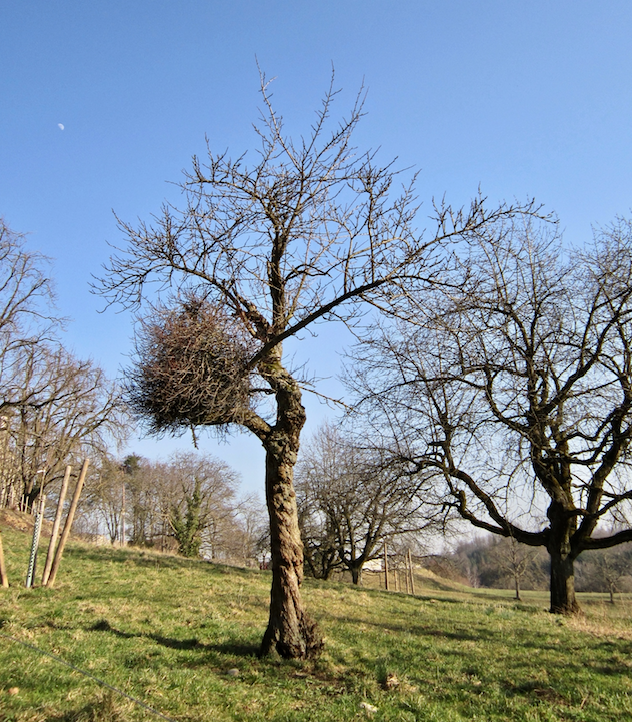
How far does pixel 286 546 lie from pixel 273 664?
4.41ft

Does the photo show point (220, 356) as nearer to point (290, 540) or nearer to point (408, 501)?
point (290, 540)

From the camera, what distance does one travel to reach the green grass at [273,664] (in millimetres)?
4422

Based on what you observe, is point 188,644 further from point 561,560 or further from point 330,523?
point 330,523

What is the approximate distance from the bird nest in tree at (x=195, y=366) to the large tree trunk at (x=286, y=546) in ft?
2.04

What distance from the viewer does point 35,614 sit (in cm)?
718

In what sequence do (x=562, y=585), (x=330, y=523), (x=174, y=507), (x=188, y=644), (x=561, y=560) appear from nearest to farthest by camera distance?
1. (x=188, y=644)
2. (x=562, y=585)
3. (x=561, y=560)
4. (x=330, y=523)
5. (x=174, y=507)

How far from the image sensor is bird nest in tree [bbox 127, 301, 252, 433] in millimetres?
6332

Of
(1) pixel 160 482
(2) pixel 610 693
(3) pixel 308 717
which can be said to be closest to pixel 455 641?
(2) pixel 610 693

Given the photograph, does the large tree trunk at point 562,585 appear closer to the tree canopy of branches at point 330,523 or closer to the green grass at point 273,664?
the green grass at point 273,664

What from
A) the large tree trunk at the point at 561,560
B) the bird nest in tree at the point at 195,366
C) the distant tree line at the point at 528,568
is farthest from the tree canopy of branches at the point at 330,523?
the bird nest in tree at the point at 195,366

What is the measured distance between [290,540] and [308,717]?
8.12 feet

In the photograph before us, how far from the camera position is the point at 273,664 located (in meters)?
5.84

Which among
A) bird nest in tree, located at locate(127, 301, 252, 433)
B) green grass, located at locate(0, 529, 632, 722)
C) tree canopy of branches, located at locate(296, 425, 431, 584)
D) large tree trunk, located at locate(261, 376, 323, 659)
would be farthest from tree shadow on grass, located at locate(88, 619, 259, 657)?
tree canopy of branches, located at locate(296, 425, 431, 584)

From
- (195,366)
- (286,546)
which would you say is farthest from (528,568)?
(195,366)
